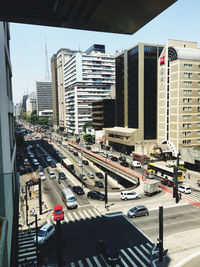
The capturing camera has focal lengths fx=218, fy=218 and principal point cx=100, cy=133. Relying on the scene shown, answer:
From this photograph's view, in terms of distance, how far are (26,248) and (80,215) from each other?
11055 mm

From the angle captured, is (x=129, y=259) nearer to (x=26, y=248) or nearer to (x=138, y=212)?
(x=138, y=212)

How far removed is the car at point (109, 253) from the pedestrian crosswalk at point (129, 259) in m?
0.54

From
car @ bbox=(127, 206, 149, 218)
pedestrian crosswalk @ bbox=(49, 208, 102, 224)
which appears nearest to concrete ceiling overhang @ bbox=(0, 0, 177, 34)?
car @ bbox=(127, 206, 149, 218)

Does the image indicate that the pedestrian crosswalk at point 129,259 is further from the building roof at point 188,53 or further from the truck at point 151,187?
the building roof at point 188,53

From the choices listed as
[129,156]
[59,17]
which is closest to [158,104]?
[129,156]

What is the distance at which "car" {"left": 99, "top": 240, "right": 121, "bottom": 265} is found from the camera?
→ 23.9 metres

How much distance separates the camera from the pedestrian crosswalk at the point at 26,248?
2580 centimetres

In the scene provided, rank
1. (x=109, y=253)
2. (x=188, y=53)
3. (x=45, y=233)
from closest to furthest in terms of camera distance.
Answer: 1. (x=109, y=253)
2. (x=45, y=233)
3. (x=188, y=53)

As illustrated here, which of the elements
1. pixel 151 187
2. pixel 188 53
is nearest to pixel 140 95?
pixel 188 53

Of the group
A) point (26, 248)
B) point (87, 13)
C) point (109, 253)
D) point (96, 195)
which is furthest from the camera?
point (96, 195)

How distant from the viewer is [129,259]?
2492cm

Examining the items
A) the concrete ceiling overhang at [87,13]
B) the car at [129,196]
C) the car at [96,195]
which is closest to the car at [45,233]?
the car at [96,195]

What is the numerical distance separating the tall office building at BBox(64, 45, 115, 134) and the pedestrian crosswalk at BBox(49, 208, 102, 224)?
10824 centimetres

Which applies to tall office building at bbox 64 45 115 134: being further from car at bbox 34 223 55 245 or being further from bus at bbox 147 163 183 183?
car at bbox 34 223 55 245
